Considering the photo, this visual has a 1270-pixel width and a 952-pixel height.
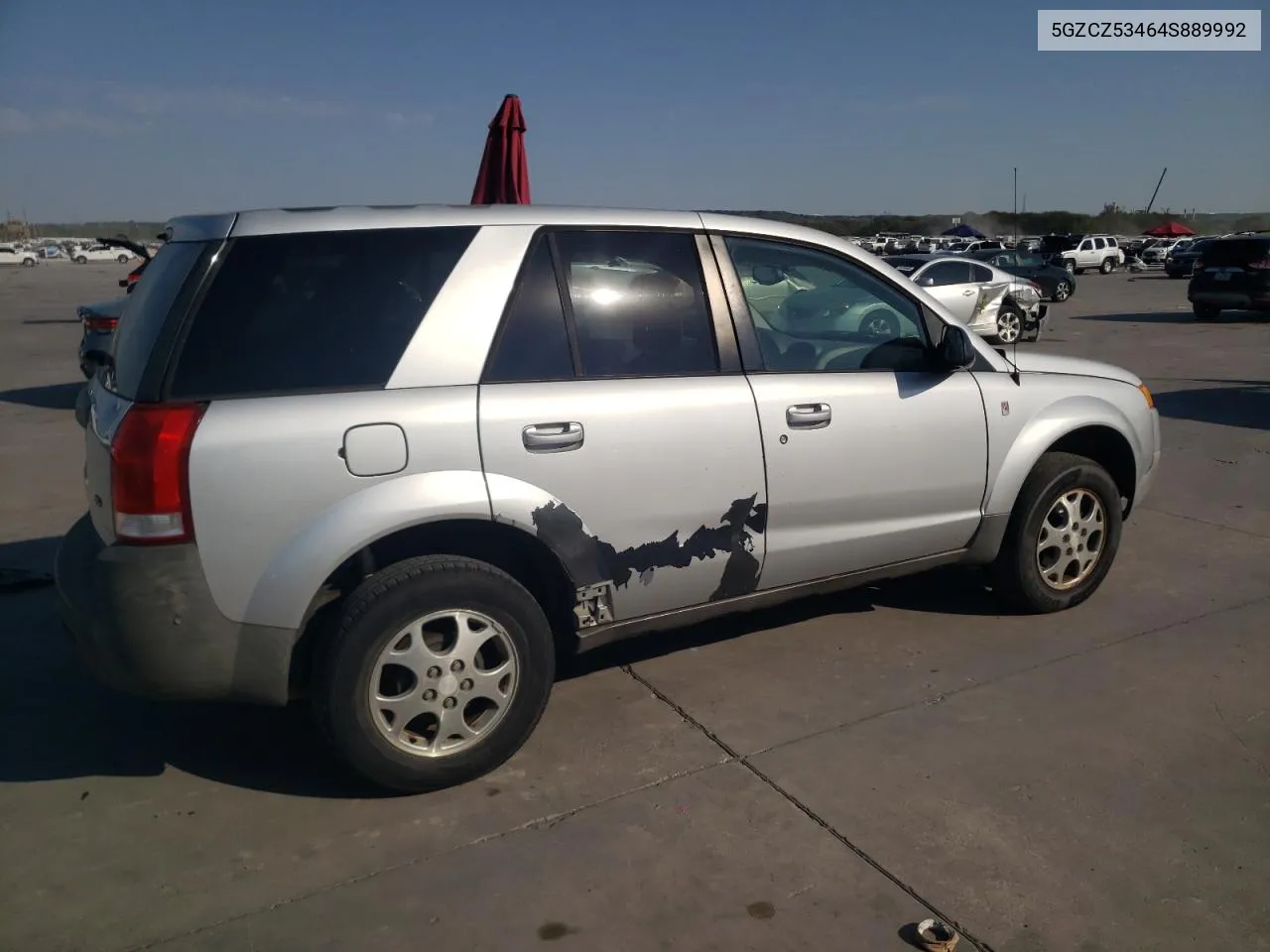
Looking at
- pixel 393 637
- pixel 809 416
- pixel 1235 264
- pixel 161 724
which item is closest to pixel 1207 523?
pixel 809 416

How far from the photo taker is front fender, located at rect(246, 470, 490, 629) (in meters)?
3.09

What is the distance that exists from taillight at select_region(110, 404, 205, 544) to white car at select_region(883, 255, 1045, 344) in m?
16.3

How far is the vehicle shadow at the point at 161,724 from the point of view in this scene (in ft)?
11.6

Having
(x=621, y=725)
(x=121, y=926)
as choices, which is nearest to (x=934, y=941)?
(x=621, y=725)

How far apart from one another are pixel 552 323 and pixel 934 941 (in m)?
2.21

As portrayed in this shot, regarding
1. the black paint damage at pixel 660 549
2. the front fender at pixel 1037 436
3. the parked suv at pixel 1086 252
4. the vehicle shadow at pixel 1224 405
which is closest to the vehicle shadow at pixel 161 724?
the front fender at pixel 1037 436

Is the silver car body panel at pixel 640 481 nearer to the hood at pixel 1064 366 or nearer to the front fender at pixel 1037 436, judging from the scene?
the front fender at pixel 1037 436

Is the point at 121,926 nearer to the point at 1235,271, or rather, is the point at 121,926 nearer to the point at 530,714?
the point at 530,714

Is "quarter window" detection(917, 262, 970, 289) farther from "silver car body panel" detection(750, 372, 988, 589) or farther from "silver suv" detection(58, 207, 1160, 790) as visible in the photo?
"silver suv" detection(58, 207, 1160, 790)

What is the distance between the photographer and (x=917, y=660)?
437 cm

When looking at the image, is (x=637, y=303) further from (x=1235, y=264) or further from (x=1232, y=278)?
(x=1235, y=264)

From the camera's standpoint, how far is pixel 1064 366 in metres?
4.86

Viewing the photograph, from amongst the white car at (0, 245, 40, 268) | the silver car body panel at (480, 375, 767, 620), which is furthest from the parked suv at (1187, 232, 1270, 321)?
the white car at (0, 245, 40, 268)

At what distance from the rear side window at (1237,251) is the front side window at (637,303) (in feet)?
63.7
